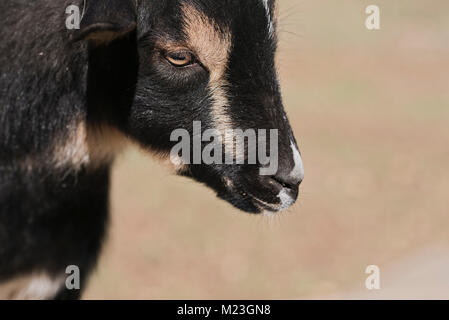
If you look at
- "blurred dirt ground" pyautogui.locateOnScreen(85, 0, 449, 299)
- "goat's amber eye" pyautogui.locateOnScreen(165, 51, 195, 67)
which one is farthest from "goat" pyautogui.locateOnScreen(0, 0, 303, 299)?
"blurred dirt ground" pyautogui.locateOnScreen(85, 0, 449, 299)

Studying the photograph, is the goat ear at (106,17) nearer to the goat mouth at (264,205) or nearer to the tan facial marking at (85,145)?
the tan facial marking at (85,145)

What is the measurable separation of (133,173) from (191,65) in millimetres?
8739

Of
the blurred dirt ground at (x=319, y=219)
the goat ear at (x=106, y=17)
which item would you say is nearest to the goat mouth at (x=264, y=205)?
the blurred dirt ground at (x=319, y=219)

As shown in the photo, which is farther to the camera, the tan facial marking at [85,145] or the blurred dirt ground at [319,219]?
the blurred dirt ground at [319,219]

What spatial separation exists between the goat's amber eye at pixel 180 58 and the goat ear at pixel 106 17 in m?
0.39

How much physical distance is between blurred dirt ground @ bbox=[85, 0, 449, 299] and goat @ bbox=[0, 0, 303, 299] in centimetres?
56

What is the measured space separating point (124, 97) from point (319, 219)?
6.87m

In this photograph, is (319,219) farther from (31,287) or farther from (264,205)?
(264,205)

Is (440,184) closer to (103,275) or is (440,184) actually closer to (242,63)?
(103,275)

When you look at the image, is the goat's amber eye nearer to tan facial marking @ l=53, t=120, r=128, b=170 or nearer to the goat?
the goat

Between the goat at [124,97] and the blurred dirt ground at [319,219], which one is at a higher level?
the blurred dirt ground at [319,219]

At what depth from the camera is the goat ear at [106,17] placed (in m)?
4.33

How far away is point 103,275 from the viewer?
948cm

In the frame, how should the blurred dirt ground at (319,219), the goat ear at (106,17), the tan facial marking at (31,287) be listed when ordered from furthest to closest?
the blurred dirt ground at (319,219) → the tan facial marking at (31,287) → the goat ear at (106,17)
